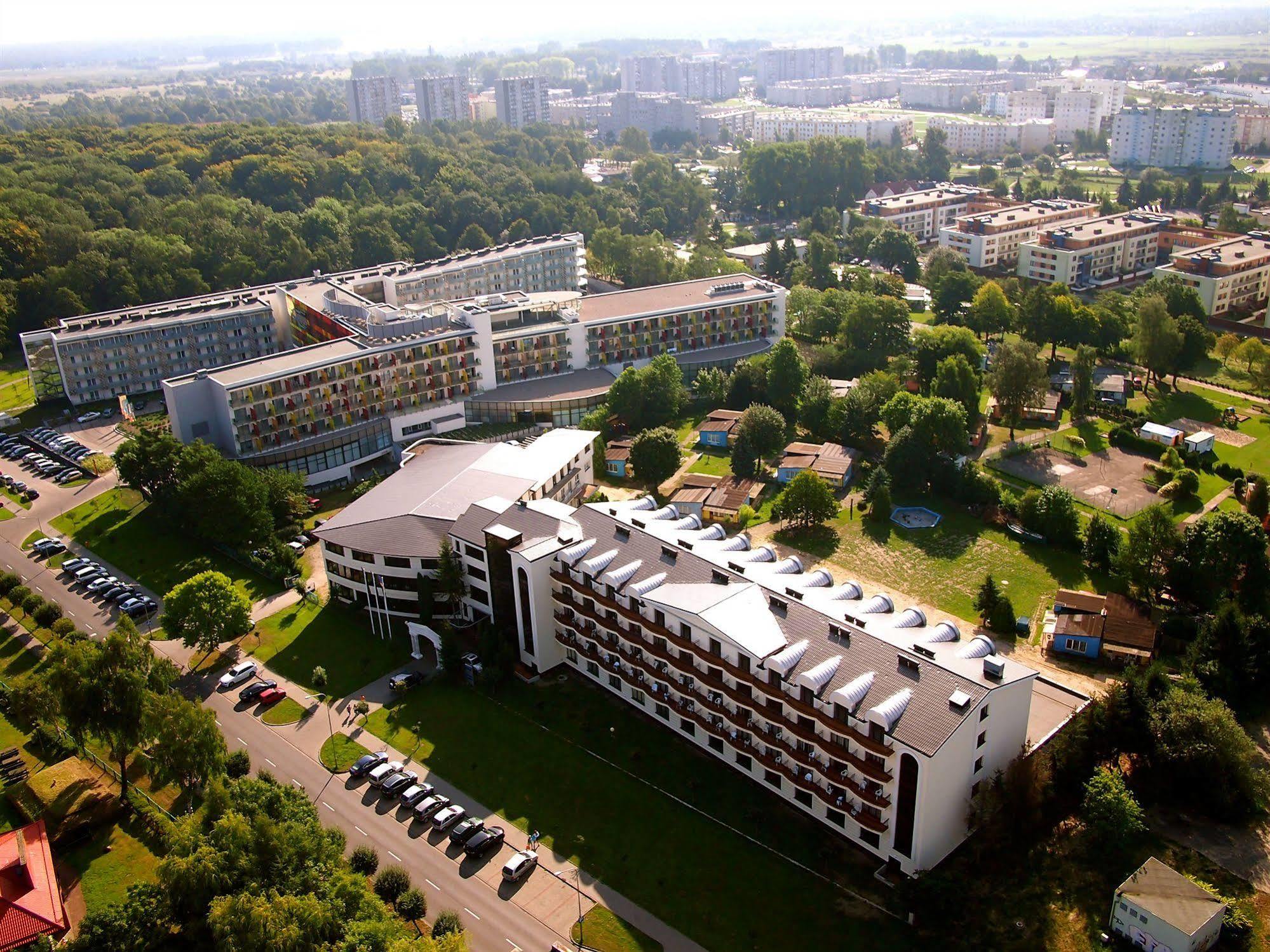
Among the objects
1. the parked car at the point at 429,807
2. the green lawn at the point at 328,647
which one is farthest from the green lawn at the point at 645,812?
the green lawn at the point at 328,647

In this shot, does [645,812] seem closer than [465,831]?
No

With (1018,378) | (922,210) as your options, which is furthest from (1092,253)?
(1018,378)

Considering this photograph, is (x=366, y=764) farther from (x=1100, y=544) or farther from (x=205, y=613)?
(x=1100, y=544)

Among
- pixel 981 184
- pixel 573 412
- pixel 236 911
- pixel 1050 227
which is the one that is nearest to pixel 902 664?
pixel 236 911

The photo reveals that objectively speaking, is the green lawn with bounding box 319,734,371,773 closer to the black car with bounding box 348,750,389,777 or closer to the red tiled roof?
the black car with bounding box 348,750,389,777

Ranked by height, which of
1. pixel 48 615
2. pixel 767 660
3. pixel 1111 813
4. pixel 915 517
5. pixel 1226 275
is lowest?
pixel 915 517

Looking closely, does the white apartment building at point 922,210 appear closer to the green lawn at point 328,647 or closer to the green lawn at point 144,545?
the green lawn at point 144,545
